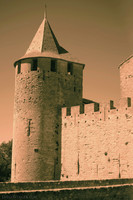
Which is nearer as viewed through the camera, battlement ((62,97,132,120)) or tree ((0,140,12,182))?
battlement ((62,97,132,120))

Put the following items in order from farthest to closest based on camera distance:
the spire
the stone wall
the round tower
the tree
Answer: the tree
the spire
the round tower
the stone wall

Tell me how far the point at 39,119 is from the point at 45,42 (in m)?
5.16

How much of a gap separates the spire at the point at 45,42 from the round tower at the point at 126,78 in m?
4.77

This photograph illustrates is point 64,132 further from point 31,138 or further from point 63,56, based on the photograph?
point 63,56

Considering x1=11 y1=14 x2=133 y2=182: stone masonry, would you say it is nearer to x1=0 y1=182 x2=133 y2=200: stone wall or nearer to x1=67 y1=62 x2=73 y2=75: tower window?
x1=67 y1=62 x2=73 y2=75: tower window

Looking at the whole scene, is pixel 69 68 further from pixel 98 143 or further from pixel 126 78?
pixel 98 143

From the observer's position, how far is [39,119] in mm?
18328

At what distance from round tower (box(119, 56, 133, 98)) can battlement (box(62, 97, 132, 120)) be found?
113 centimetres

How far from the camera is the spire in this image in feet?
65.6

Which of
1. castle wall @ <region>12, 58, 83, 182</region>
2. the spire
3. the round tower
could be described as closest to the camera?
the round tower

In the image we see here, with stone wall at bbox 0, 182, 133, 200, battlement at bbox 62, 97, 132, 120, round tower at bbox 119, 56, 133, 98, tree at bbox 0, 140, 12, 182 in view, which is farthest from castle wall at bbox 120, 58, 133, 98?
tree at bbox 0, 140, 12, 182

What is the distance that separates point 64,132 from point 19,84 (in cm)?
411

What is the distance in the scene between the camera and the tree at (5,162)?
31.4 meters

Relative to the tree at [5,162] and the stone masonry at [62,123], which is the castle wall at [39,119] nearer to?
the stone masonry at [62,123]
